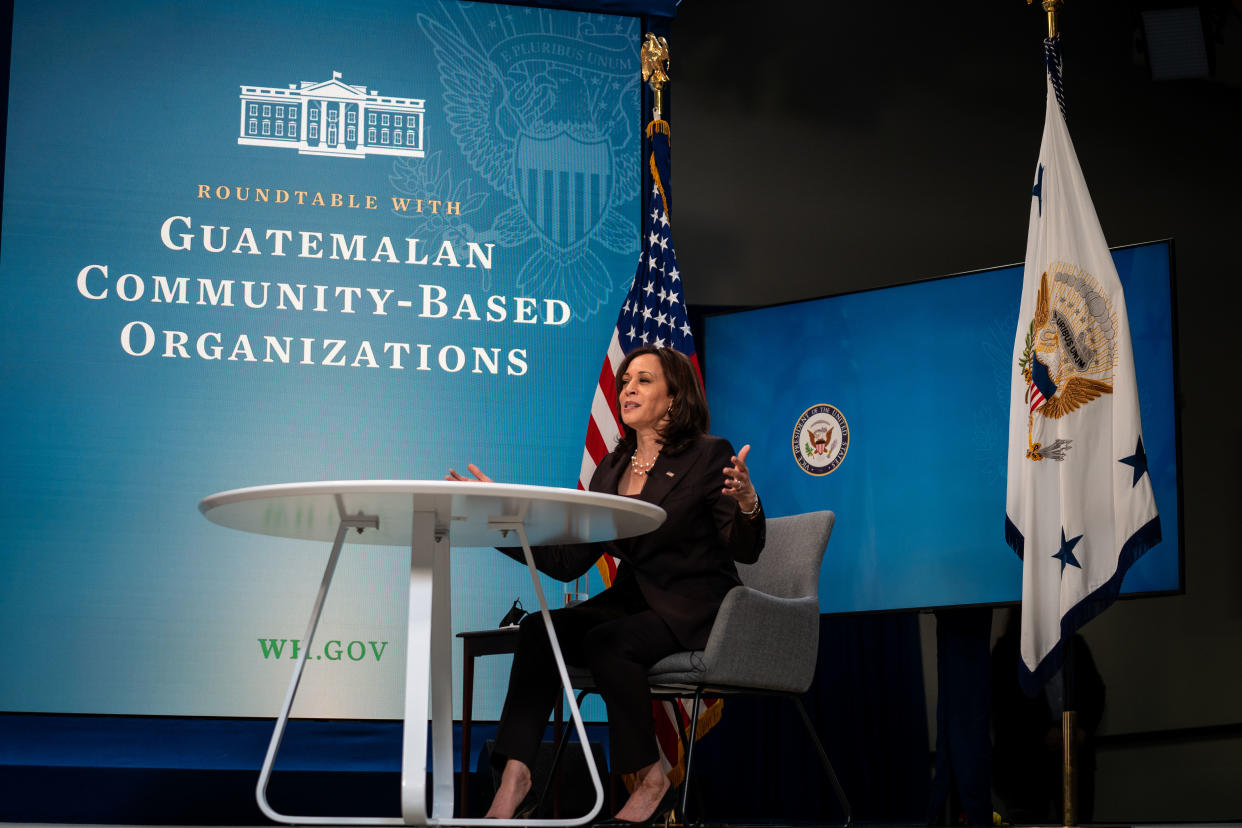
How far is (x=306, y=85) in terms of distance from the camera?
4672 mm

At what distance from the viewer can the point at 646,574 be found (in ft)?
10.1

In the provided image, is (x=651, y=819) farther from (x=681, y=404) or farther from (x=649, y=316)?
(x=649, y=316)

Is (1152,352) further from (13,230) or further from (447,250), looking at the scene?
(13,230)

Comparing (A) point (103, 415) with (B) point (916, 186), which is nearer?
(A) point (103, 415)

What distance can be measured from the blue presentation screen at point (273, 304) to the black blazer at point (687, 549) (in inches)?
54.2

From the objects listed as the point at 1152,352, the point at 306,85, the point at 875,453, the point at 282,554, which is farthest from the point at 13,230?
the point at 1152,352

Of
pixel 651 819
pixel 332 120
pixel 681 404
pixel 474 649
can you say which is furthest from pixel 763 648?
pixel 332 120

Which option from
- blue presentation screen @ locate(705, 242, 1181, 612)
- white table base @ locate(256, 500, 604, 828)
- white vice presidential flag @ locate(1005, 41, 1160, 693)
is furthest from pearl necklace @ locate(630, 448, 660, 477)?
blue presentation screen @ locate(705, 242, 1181, 612)

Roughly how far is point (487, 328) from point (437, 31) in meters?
1.16

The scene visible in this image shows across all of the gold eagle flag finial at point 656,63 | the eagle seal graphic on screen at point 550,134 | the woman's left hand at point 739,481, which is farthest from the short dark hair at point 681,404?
the gold eagle flag finial at point 656,63

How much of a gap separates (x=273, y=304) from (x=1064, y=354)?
266cm

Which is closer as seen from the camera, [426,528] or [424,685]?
[424,685]

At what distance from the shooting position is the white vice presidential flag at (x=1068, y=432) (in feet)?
11.8

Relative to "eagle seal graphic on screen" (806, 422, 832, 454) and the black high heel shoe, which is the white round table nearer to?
the black high heel shoe
